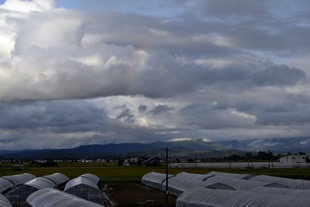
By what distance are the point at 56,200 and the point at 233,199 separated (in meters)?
9.61

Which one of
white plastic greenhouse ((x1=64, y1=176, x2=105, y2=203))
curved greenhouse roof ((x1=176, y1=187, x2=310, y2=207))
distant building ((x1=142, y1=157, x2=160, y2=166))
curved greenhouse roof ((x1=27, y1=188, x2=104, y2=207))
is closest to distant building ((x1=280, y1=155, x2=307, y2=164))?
distant building ((x1=142, y1=157, x2=160, y2=166))

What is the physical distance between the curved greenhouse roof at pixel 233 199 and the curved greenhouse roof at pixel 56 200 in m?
7.59

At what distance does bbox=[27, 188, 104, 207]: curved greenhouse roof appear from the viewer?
26047 mm

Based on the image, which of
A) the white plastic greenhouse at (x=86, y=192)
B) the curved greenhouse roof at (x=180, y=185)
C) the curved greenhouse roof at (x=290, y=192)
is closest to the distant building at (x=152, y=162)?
the curved greenhouse roof at (x=180, y=185)

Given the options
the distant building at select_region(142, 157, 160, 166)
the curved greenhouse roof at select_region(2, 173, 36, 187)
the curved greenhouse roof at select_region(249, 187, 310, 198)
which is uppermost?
the distant building at select_region(142, 157, 160, 166)

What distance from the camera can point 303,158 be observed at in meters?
152

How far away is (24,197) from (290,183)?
21.3m

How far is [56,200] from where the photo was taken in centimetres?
3034

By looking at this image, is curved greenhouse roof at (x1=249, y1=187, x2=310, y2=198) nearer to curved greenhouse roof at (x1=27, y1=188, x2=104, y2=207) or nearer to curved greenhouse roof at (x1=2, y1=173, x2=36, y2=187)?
curved greenhouse roof at (x1=27, y1=188, x2=104, y2=207)

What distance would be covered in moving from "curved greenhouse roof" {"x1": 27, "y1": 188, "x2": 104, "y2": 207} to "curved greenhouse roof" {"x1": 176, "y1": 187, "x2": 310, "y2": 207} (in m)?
7.59

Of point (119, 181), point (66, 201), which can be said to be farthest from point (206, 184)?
point (119, 181)

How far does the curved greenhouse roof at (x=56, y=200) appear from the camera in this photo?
85.5ft

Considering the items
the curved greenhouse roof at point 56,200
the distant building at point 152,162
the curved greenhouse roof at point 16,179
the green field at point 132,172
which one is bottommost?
the curved greenhouse roof at point 56,200

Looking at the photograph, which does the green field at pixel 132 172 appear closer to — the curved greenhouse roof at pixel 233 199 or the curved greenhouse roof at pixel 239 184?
the curved greenhouse roof at pixel 239 184
